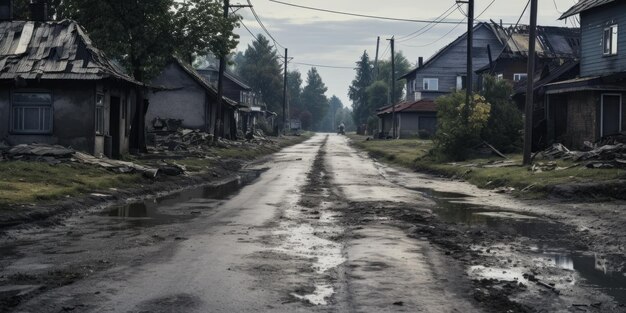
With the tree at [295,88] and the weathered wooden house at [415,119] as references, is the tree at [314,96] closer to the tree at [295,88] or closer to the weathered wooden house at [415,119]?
the tree at [295,88]

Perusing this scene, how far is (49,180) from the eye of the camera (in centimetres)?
1855

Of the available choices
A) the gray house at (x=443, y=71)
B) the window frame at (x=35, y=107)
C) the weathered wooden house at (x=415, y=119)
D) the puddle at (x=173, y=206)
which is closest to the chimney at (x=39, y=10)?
the window frame at (x=35, y=107)

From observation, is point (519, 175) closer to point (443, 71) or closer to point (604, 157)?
point (604, 157)

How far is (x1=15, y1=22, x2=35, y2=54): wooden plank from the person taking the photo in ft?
87.2

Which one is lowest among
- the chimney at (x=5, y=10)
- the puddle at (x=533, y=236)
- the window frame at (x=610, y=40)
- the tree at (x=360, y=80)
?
the puddle at (x=533, y=236)

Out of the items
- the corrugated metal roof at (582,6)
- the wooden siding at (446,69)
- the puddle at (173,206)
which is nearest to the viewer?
the puddle at (173,206)

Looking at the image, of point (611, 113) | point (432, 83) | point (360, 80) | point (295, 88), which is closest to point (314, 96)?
point (295, 88)

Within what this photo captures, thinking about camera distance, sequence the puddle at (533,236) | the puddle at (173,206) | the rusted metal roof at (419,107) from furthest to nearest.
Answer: the rusted metal roof at (419,107)
the puddle at (173,206)
the puddle at (533,236)

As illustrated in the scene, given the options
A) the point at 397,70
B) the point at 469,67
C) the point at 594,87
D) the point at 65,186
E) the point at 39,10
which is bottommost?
the point at 65,186

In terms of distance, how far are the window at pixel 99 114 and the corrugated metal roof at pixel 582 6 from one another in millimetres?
22070

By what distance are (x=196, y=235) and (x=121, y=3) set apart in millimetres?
24062

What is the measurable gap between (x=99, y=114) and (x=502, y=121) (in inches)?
757

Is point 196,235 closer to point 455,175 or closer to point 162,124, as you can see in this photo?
point 455,175

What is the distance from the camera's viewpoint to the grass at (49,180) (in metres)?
15.6
